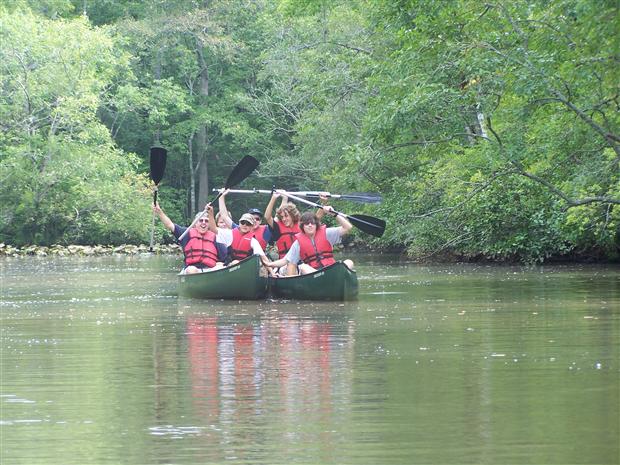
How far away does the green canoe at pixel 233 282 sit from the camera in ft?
63.3

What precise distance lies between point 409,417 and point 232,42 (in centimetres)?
4191

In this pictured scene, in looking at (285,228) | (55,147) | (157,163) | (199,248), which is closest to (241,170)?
(157,163)

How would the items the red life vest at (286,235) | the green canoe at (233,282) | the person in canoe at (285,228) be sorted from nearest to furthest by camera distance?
the green canoe at (233,282) < the person in canoe at (285,228) < the red life vest at (286,235)

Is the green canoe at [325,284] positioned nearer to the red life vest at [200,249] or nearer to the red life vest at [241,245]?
the red life vest at [241,245]

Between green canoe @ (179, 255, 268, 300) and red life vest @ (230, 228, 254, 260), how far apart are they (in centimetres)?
104

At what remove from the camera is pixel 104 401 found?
940 cm

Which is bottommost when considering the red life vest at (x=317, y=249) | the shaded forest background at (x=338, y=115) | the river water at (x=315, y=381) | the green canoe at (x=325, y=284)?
the river water at (x=315, y=381)

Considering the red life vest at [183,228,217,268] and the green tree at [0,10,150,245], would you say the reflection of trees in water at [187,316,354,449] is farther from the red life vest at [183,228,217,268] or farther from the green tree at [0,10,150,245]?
the green tree at [0,10,150,245]

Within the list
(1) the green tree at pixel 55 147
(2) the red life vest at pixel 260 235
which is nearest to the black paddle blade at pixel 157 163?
(2) the red life vest at pixel 260 235

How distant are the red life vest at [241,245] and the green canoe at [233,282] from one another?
40.9 inches

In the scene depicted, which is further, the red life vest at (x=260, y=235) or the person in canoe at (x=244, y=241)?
the red life vest at (x=260, y=235)

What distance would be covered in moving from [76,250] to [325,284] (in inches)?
938

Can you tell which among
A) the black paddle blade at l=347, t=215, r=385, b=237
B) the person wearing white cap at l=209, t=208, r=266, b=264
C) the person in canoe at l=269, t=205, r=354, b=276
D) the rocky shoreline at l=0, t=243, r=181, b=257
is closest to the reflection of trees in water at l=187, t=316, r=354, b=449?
the person in canoe at l=269, t=205, r=354, b=276

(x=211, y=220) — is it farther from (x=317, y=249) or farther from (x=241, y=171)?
(x=241, y=171)
